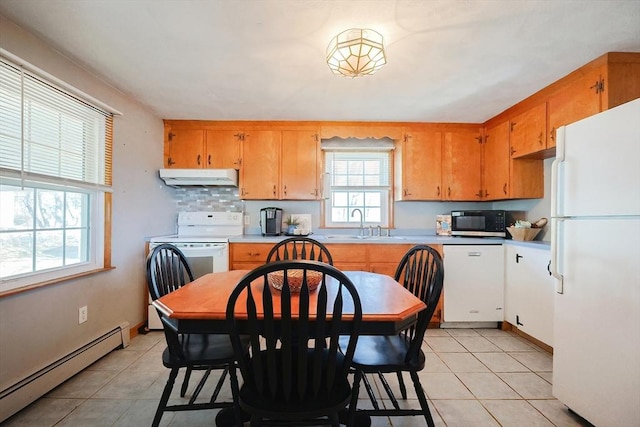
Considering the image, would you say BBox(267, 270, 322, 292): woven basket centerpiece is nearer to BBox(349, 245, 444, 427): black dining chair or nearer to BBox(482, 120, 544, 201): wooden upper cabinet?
BBox(349, 245, 444, 427): black dining chair

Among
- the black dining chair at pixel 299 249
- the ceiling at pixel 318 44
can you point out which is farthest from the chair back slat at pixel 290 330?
the ceiling at pixel 318 44

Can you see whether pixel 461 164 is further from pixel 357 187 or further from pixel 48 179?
pixel 48 179

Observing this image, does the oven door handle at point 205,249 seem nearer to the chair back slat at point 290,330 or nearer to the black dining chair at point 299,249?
the black dining chair at point 299,249

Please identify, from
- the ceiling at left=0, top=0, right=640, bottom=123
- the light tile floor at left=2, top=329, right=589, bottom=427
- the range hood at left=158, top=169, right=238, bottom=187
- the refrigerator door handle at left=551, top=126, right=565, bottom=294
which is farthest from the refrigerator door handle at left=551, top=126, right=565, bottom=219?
the range hood at left=158, top=169, right=238, bottom=187

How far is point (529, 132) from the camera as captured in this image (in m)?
2.65

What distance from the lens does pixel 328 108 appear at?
289 cm

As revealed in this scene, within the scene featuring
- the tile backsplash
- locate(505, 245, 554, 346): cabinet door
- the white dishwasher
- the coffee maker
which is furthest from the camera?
the tile backsplash

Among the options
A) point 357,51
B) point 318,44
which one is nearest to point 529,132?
point 357,51

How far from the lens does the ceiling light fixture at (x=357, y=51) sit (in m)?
1.62

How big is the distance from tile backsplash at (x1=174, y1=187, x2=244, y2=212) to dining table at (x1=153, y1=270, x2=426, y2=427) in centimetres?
198

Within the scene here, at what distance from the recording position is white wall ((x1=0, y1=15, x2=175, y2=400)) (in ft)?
5.45

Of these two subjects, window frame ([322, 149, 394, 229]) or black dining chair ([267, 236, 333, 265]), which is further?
window frame ([322, 149, 394, 229])

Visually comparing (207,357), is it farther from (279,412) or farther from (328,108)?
(328,108)

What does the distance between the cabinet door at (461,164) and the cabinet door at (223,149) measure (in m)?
2.38
